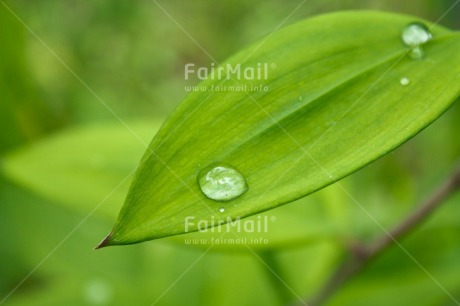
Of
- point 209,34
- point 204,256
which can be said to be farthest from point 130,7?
point 204,256

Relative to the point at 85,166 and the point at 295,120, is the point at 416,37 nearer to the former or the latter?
the point at 295,120

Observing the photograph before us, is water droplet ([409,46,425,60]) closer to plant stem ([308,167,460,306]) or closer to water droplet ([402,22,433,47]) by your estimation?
water droplet ([402,22,433,47])

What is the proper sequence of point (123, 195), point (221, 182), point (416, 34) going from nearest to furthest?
1. point (221, 182)
2. point (416, 34)
3. point (123, 195)

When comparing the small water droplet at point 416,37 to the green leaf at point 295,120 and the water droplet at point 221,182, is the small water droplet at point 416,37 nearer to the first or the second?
the green leaf at point 295,120

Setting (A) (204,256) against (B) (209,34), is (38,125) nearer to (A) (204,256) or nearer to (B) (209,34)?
(A) (204,256)

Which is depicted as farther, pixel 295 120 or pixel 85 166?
pixel 85 166

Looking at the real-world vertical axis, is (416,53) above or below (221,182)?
above

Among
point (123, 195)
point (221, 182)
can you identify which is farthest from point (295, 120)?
point (123, 195)
